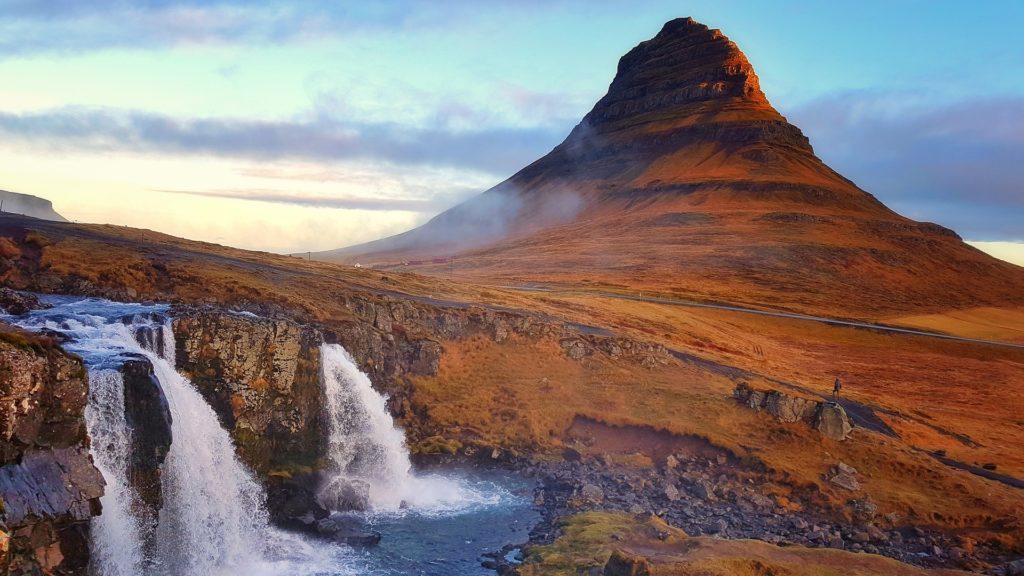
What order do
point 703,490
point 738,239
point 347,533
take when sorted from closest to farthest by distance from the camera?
point 347,533
point 703,490
point 738,239

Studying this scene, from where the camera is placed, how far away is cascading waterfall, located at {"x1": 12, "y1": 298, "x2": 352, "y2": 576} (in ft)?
81.8

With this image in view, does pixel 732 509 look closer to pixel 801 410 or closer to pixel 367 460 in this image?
pixel 801 410

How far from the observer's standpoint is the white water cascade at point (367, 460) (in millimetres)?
35906

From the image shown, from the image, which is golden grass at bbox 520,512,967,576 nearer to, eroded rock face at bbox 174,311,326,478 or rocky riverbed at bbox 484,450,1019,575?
rocky riverbed at bbox 484,450,1019,575

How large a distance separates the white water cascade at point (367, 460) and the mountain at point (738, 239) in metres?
74.6

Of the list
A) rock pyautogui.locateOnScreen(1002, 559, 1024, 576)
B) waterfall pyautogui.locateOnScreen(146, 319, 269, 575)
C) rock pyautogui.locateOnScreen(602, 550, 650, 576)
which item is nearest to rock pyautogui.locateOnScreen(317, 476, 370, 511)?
waterfall pyautogui.locateOnScreen(146, 319, 269, 575)

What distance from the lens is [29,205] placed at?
124 m

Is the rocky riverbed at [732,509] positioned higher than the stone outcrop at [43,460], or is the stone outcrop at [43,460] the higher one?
the stone outcrop at [43,460]

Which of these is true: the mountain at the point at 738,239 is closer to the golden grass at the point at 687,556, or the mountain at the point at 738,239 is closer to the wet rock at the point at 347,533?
the golden grass at the point at 687,556

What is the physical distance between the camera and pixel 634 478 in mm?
39688

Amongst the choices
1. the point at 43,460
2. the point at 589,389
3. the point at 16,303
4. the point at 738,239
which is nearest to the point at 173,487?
the point at 43,460

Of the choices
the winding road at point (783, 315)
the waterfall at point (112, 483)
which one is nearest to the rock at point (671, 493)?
the waterfall at point (112, 483)

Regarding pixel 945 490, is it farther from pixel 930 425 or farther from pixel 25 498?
pixel 25 498

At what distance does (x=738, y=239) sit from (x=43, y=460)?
452 ft
